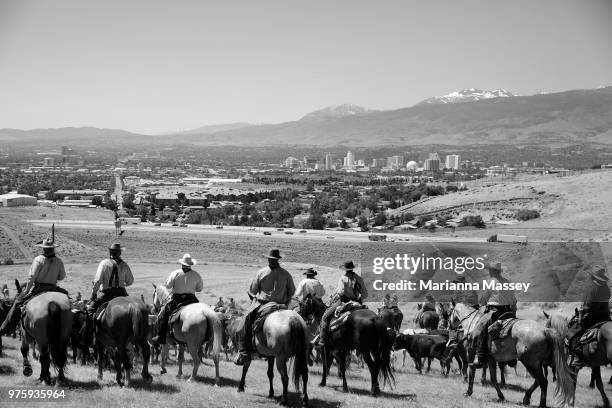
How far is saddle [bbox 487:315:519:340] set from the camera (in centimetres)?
1402

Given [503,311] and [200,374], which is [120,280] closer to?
[200,374]

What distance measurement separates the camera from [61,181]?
195m

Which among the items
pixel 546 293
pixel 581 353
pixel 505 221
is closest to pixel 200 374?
pixel 581 353

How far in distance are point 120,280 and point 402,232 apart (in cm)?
6758

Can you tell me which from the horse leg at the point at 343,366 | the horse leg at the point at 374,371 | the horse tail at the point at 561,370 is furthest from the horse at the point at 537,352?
the horse leg at the point at 343,366

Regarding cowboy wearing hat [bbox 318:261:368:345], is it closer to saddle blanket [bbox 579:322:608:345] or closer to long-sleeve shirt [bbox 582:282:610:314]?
saddle blanket [bbox 579:322:608:345]

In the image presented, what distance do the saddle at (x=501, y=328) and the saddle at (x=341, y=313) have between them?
2781mm

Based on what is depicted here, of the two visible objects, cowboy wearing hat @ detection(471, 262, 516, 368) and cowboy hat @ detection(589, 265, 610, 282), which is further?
Result: cowboy hat @ detection(589, 265, 610, 282)

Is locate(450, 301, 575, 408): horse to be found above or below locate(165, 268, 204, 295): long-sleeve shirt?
below

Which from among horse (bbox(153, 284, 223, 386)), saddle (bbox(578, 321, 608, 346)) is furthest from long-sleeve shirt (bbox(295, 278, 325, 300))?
saddle (bbox(578, 321, 608, 346))

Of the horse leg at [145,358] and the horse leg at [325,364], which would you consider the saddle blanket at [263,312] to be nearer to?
the horse leg at [325,364]

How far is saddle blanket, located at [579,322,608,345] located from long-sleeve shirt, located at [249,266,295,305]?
6.41m

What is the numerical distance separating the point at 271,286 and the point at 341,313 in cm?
172

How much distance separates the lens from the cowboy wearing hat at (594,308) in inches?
577
